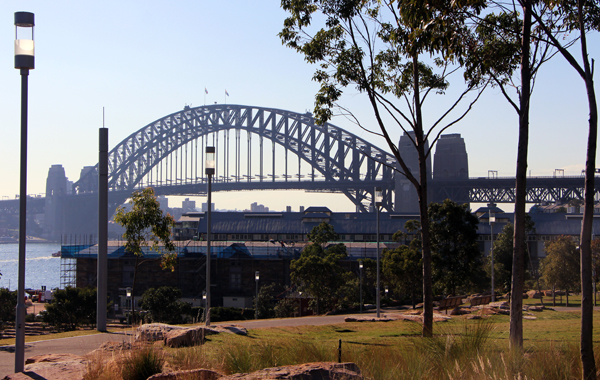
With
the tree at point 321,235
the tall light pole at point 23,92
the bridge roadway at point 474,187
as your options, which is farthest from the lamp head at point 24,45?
the bridge roadway at point 474,187

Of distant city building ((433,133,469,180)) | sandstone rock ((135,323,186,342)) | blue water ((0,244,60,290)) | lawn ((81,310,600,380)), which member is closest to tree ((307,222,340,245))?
sandstone rock ((135,323,186,342))

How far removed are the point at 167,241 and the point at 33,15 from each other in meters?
14.8

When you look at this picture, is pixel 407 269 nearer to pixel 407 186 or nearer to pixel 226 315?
pixel 226 315

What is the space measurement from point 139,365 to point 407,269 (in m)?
28.6

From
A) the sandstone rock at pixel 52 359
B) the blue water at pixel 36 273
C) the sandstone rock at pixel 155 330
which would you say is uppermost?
the sandstone rock at pixel 155 330

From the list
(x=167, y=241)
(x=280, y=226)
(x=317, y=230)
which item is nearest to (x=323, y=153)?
(x=280, y=226)

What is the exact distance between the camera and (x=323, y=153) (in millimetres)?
133000

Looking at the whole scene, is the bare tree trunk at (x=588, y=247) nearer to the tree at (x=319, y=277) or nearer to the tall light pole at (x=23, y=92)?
the tall light pole at (x=23, y=92)

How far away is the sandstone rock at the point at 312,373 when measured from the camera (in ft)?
24.0

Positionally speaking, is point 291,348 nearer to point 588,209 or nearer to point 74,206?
point 588,209

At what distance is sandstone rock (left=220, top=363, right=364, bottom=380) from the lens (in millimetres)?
7301

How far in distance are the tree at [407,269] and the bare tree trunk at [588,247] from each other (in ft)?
85.5

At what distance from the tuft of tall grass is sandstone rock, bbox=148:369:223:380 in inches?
24.8

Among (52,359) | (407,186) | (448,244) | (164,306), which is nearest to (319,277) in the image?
(448,244)
